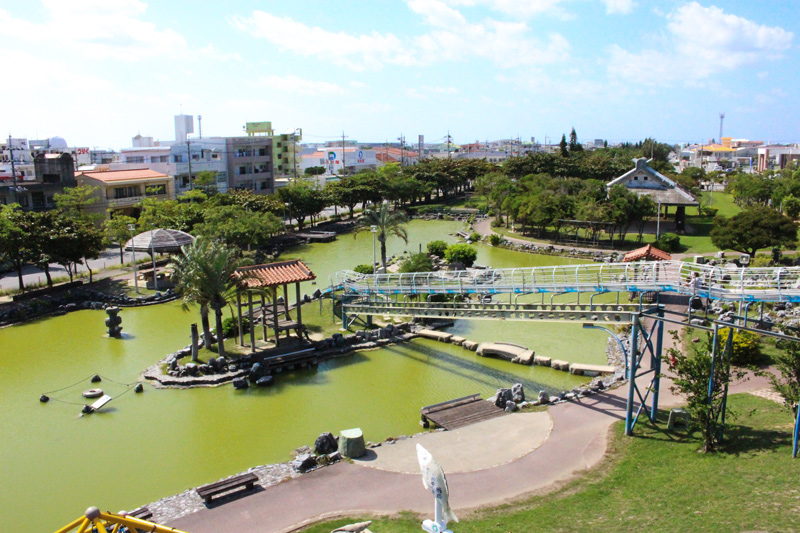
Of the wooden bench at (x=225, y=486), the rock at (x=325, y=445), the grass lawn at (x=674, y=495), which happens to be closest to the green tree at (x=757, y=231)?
the grass lawn at (x=674, y=495)

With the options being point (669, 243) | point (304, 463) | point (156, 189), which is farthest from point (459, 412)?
point (156, 189)

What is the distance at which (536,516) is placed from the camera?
45.3ft

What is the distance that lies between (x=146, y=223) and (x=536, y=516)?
39130 millimetres

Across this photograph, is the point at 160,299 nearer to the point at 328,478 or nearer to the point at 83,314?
the point at 83,314

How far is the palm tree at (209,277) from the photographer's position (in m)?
23.8

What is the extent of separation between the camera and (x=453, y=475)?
16062 millimetres

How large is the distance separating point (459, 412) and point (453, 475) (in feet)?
12.6

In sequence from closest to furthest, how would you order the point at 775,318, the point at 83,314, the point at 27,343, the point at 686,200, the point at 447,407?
the point at 447,407, the point at 775,318, the point at 27,343, the point at 83,314, the point at 686,200

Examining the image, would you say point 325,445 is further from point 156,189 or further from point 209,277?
point 156,189

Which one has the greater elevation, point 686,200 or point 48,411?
point 686,200

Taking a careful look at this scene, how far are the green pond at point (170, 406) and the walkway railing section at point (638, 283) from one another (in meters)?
2.84

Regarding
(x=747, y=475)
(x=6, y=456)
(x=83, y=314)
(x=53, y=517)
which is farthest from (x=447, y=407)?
(x=83, y=314)

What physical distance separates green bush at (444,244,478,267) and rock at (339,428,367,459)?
24.5m

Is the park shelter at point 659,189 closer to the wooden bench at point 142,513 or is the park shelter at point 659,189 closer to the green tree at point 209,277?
the green tree at point 209,277
